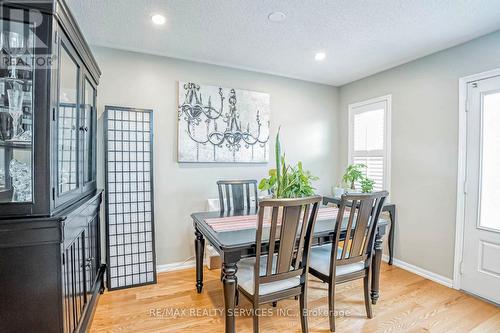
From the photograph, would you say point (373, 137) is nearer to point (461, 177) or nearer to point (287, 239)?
point (461, 177)

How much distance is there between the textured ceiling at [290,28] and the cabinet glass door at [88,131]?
666 millimetres

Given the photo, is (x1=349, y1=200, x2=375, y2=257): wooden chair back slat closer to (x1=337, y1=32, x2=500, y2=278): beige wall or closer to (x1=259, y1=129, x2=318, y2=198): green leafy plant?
(x1=259, y1=129, x2=318, y2=198): green leafy plant

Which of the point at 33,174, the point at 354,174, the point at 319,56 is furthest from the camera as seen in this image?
the point at 354,174

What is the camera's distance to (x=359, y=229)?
2.05 metres

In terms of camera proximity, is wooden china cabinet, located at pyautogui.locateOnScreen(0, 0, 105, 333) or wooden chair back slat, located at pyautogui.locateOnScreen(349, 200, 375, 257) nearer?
wooden china cabinet, located at pyautogui.locateOnScreen(0, 0, 105, 333)

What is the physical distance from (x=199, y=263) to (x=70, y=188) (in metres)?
1.40

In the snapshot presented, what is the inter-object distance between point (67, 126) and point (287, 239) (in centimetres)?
161

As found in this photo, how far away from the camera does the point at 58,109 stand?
4.62 ft

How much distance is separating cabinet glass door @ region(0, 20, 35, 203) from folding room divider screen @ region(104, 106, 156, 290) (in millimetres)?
1272

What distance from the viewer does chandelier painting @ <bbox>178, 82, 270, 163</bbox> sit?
3186mm

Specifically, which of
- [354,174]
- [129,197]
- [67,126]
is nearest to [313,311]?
[354,174]

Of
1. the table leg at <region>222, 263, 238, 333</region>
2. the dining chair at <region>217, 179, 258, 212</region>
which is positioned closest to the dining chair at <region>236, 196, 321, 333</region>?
the table leg at <region>222, 263, 238, 333</region>

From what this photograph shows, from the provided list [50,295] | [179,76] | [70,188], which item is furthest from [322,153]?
[50,295]

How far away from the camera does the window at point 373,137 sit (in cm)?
352
